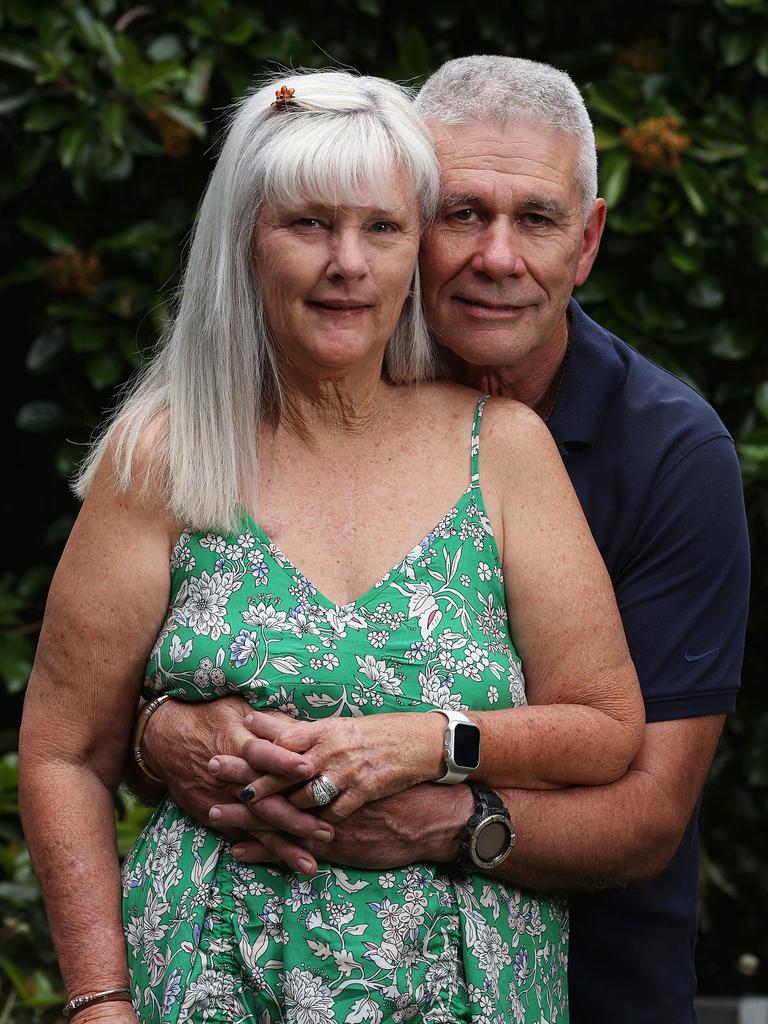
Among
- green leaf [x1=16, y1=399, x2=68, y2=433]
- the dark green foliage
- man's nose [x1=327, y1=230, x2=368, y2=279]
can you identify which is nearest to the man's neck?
man's nose [x1=327, y1=230, x2=368, y2=279]

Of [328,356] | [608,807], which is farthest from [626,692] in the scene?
[328,356]

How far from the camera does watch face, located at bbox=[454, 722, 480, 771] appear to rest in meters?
2.12

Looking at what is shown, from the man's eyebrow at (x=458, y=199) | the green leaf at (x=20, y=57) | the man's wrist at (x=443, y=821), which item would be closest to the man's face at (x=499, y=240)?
the man's eyebrow at (x=458, y=199)

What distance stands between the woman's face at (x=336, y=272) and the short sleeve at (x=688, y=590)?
24.3 inches

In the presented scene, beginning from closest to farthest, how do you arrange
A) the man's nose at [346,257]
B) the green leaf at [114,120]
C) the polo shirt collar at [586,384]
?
the man's nose at [346,257] < the polo shirt collar at [586,384] < the green leaf at [114,120]

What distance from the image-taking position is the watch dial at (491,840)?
216 cm

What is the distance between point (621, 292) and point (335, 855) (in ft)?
6.89

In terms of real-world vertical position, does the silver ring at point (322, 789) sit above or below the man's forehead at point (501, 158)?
below

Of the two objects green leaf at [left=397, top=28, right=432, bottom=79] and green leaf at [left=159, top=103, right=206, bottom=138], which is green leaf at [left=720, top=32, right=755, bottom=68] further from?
green leaf at [left=159, top=103, right=206, bottom=138]

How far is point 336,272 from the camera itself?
7.13ft

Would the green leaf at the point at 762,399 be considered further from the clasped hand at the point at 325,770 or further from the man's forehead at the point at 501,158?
the clasped hand at the point at 325,770

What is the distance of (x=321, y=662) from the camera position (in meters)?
2.13

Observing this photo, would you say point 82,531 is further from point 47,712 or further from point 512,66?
point 512,66

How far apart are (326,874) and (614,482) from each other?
88 cm
